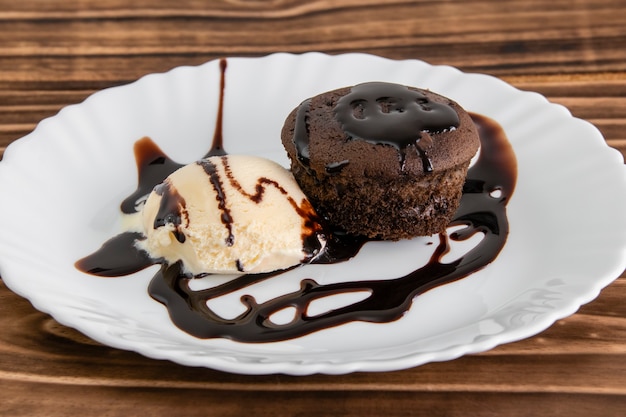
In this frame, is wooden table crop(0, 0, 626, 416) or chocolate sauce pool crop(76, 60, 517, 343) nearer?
wooden table crop(0, 0, 626, 416)

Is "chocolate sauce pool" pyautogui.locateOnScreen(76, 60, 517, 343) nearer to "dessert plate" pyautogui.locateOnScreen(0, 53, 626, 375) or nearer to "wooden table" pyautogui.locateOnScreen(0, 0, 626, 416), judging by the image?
"dessert plate" pyautogui.locateOnScreen(0, 53, 626, 375)

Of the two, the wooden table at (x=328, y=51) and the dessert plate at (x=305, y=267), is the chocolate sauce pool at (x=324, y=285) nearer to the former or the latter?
the dessert plate at (x=305, y=267)

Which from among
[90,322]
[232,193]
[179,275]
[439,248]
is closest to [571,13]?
[439,248]

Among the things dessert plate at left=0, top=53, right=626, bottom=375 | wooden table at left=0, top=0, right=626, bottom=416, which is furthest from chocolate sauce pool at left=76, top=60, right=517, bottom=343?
wooden table at left=0, top=0, right=626, bottom=416

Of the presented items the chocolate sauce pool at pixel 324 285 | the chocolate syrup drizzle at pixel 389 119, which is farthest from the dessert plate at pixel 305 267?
Answer: the chocolate syrup drizzle at pixel 389 119

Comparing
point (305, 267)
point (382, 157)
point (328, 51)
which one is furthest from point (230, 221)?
point (328, 51)

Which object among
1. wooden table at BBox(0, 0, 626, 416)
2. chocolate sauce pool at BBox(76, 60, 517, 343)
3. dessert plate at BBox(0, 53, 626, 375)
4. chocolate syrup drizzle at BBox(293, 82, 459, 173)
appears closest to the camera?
wooden table at BBox(0, 0, 626, 416)

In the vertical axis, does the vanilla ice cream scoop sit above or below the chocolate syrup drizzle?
below
